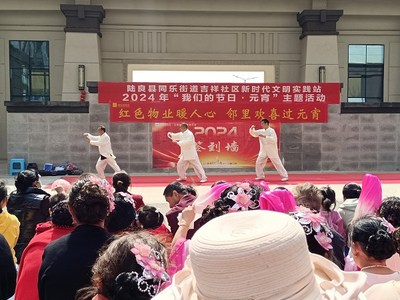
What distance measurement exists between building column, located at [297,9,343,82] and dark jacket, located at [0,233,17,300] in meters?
15.6

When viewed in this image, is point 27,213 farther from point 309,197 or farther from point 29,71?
point 29,71

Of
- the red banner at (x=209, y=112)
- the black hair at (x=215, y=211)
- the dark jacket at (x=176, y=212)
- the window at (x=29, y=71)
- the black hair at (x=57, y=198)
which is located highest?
the window at (x=29, y=71)

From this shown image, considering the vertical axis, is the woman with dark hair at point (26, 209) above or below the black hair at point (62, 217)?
below

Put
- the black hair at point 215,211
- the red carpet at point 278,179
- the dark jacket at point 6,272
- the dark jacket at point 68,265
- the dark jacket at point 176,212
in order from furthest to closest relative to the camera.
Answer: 1. the red carpet at point 278,179
2. the dark jacket at point 176,212
3. the dark jacket at point 6,272
4. the black hair at point 215,211
5. the dark jacket at point 68,265

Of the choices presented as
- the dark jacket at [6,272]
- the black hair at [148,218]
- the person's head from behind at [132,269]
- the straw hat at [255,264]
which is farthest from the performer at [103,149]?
the straw hat at [255,264]

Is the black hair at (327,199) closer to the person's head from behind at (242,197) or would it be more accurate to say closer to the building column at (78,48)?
the person's head from behind at (242,197)

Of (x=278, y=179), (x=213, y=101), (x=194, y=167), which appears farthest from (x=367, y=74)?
(x=194, y=167)

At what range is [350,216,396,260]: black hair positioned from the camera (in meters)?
2.25

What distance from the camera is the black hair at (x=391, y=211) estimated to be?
3066mm

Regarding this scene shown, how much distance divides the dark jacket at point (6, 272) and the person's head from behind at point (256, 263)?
2.00 meters

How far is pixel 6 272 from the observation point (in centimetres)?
278

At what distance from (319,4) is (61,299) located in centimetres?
1706

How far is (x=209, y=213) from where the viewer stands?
8.64 feet

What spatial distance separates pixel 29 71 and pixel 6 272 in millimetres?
16246
